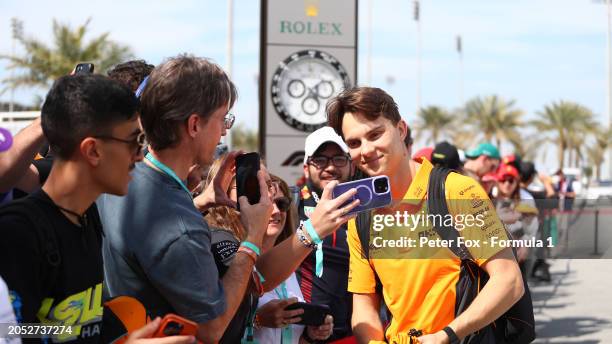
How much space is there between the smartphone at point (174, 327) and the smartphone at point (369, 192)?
0.85m

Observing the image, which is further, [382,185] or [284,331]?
[284,331]

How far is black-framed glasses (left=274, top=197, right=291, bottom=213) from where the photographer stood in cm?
386

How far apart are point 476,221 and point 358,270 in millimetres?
568

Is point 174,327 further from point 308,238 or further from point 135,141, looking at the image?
point 308,238

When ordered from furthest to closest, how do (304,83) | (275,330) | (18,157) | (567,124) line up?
(567,124), (304,83), (275,330), (18,157)

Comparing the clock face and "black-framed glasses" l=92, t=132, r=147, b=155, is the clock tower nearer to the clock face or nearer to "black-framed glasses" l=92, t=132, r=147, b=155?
the clock face

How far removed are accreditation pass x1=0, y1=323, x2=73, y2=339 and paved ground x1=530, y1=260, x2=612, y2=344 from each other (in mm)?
2622

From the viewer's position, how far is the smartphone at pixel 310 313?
359cm

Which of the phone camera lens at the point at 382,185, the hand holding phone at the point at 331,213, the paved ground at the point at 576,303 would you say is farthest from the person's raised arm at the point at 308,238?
the paved ground at the point at 576,303

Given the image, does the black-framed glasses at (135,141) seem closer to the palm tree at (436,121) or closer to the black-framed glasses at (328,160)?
the black-framed glasses at (328,160)

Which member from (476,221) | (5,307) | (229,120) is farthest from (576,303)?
(5,307)

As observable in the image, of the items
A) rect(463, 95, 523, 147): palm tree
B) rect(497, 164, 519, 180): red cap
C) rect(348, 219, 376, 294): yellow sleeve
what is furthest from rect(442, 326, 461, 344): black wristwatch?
rect(463, 95, 523, 147): palm tree

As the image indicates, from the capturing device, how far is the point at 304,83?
8477mm

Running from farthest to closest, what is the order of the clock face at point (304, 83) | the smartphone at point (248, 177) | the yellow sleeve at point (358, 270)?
the clock face at point (304, 83) → the yellow sleeve at point (358, 270) → the smartphone at point (248, 177)
